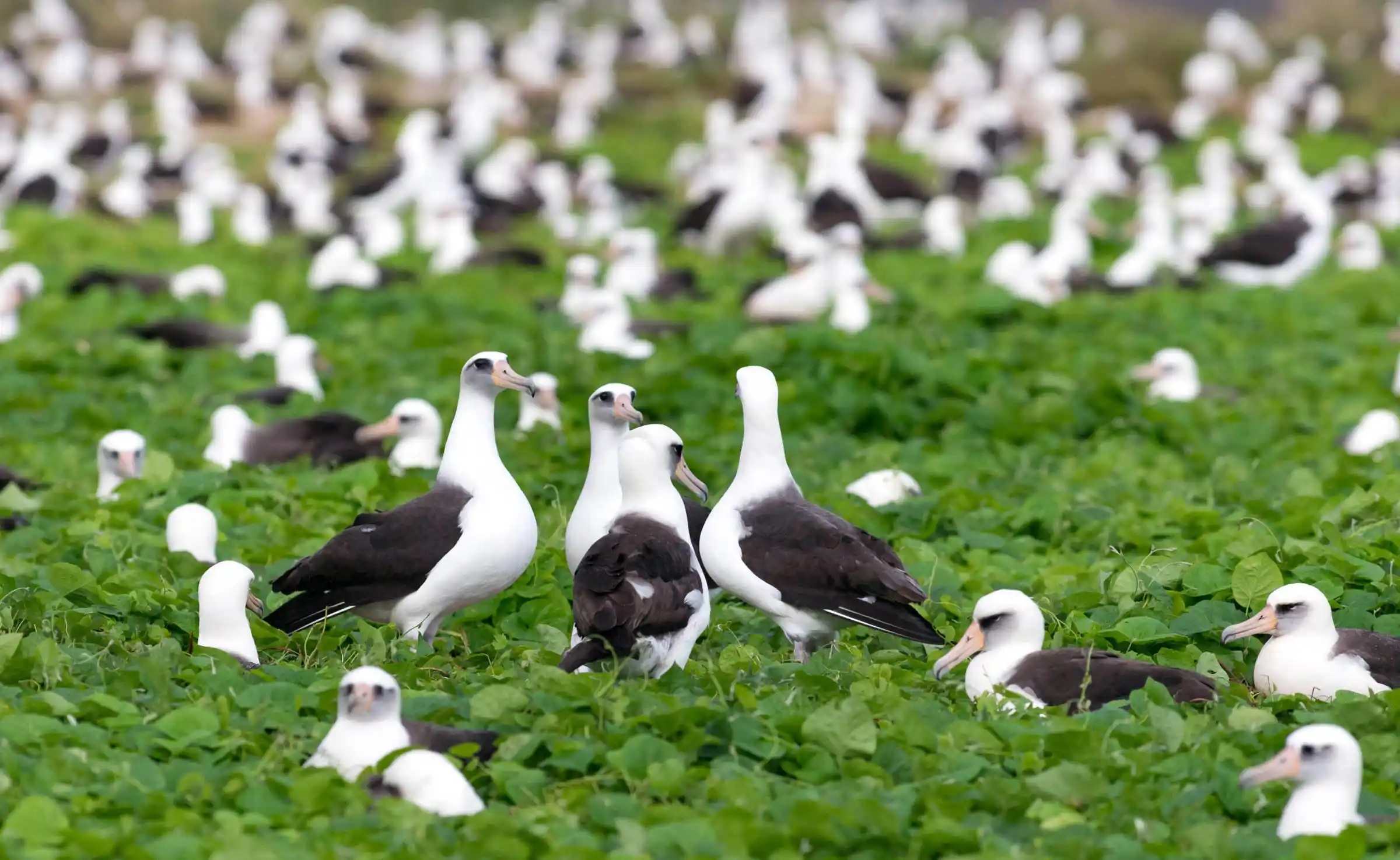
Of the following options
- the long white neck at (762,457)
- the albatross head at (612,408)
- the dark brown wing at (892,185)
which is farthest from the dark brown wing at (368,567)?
the dark brown wing at (892,185)

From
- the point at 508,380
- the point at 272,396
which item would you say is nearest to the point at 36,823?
the point at 508,380

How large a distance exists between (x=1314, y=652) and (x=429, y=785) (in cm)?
332

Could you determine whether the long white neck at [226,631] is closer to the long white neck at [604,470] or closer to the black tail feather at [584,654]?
the black tail feather at [584,654]

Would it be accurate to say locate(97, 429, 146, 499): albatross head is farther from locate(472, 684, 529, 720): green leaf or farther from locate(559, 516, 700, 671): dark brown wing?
locate(472, 684, 529, 720): green leaf

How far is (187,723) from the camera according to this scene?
639cm

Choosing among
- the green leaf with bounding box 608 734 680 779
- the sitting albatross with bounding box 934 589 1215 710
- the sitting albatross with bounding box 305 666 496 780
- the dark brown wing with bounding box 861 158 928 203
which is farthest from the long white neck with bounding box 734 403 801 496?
the dark brown wing with bounding box 861 158 928 203

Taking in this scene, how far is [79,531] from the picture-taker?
9.63m

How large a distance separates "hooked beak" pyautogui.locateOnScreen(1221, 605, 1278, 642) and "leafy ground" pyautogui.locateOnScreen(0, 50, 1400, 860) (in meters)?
0.15

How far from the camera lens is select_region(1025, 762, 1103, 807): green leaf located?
236 inches

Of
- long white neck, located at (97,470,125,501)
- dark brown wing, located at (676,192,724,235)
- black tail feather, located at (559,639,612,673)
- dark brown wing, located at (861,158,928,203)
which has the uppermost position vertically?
black tail feather, located at (559,639,612,673)

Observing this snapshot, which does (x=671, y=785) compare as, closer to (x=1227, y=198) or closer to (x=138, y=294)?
(x=138, y=294)

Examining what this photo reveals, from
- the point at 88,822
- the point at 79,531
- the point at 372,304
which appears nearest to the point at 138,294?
the point at 372,304

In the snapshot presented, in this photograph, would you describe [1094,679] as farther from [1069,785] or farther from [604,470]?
[604,470]

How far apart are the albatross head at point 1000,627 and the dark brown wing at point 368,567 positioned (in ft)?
6.69
